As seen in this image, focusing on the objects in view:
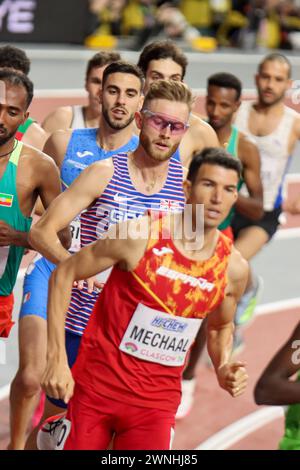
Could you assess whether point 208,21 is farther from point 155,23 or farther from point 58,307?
point 58,307

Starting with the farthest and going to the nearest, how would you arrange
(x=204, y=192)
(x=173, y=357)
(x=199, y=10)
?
(x=199, y=10), (x=173, y=357), (x=204, y=192)

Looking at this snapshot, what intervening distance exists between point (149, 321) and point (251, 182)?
3221 mm

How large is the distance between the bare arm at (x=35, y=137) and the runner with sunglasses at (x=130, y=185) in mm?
972

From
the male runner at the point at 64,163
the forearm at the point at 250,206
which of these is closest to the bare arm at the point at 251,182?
the forearm at the point at 250,206

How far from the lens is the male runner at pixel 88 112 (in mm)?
6898

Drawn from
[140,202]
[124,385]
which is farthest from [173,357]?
[140,202]

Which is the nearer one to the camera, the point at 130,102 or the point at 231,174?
the point at 231,174

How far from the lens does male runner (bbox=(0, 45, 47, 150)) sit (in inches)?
250

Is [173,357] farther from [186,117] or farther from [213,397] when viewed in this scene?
[213,397]

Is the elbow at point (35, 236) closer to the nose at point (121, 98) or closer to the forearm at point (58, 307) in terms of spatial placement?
the forearm at point (58, 307)

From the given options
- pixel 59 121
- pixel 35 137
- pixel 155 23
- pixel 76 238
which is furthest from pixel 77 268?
pixel 155 23

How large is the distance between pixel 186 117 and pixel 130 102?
0.79 metres
